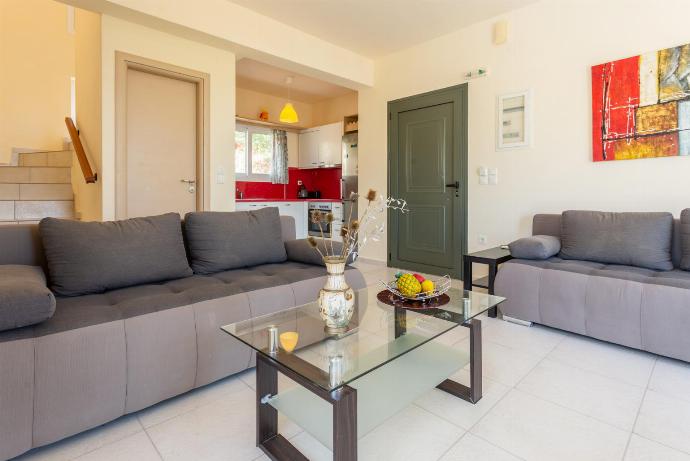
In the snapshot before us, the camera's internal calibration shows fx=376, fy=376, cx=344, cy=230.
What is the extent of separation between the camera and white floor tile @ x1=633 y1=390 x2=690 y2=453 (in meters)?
1.46

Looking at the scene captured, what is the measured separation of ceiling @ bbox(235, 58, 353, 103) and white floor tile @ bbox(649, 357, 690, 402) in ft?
17.1

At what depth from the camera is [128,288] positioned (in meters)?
1.95

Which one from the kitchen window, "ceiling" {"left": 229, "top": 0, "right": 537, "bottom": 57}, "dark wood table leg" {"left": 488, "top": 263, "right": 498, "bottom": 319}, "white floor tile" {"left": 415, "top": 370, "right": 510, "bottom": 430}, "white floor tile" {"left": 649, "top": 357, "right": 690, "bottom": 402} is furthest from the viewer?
the kitchen window

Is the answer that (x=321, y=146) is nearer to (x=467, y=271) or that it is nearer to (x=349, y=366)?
(x=467, y=271)

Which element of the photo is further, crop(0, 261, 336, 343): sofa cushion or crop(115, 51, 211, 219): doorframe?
crop(115, 51, 211, 219): doorframe

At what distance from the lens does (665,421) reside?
158cm

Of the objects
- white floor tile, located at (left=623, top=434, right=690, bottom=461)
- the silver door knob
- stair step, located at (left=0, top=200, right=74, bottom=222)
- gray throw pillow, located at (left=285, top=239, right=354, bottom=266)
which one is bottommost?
white floor tile, located at (left=623, top=434, right=690, bottom=461)

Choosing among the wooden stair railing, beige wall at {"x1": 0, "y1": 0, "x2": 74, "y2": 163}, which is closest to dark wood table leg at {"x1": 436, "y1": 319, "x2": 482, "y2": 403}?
the wooden stair railing

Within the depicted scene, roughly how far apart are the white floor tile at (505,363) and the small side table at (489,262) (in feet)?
2.28

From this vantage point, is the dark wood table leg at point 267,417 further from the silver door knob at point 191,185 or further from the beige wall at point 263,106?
the beige wall at point 263,106

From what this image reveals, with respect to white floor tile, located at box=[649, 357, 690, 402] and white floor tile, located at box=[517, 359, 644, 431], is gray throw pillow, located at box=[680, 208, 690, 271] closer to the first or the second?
white floor tile, located at box=[649, 357, 690, 402]

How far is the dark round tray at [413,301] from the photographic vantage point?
5.61 ft

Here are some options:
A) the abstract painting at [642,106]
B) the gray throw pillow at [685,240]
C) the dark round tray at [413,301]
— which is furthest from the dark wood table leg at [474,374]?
the abstract painting at [642,106]

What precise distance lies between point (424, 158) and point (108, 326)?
3.79 m
